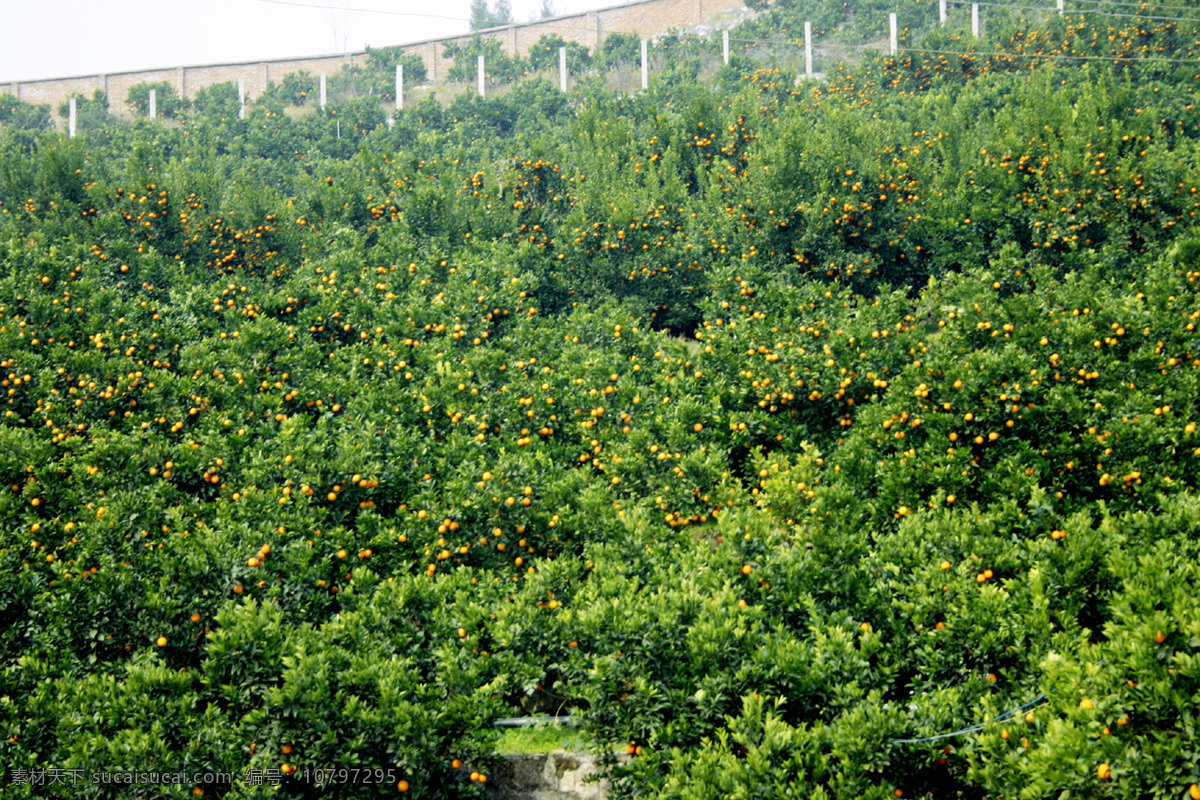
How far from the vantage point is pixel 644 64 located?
26.5 metres

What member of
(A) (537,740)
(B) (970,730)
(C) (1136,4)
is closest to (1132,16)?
(C) (1136,4)

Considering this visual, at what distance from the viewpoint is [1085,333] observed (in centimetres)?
1033

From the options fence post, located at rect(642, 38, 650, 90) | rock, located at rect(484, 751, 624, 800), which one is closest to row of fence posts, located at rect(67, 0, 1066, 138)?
fence post, located at rect(642, 38, 650, 90)

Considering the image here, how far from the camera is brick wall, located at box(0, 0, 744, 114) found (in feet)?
94.1

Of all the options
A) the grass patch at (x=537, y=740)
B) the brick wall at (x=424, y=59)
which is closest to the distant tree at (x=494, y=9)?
the brick wall at (x=424, y=59)

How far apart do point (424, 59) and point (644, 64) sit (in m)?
8.21

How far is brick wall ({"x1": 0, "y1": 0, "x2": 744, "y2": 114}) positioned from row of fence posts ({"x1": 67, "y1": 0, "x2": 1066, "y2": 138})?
937mm

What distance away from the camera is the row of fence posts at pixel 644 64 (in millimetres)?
23369

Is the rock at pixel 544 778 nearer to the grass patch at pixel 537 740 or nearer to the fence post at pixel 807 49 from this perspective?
the grass patch at pixel 537 740

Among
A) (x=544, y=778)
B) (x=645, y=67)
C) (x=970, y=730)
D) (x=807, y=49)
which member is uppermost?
(x=807, y=49)

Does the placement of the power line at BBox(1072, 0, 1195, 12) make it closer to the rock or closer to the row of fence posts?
the row of fence posts

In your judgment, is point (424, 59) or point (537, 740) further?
point (424, 59)

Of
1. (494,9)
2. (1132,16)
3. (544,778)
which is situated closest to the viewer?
(544,778)

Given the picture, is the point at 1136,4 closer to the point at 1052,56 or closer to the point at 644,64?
the point at 1052,56
